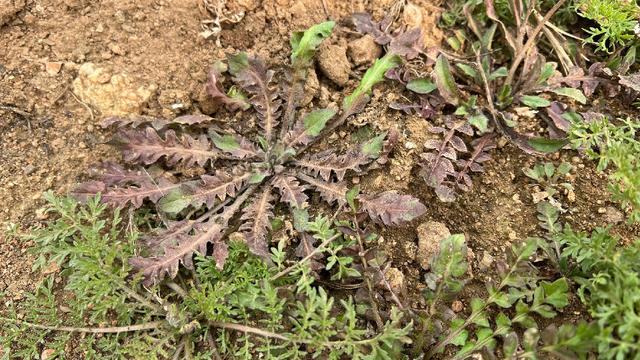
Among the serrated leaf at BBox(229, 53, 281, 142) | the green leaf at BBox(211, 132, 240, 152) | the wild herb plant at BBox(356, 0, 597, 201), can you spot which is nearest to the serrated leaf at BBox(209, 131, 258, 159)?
the green leaf at BBox(211, 132, 240, 152)

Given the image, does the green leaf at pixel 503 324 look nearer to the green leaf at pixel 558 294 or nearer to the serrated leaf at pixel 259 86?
the green leaf at pixel 558 294

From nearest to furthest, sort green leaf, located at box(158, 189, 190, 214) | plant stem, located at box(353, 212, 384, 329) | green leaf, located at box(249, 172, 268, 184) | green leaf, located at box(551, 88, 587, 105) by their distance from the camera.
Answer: plant stem, located at box(353, 212, 384, 329) → green leaf, located at box(158, 189, 190, 214) → green leaf, located at box(249, 172, 268, 184) → green leaf, located at box(551, 88, 587, 105)

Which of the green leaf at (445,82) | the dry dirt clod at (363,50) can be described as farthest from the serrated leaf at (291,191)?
the green leaf at (445,82)

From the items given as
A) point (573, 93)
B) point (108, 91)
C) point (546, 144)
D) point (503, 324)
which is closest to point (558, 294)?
point (503, 324)

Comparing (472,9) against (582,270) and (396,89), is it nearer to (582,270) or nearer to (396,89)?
(396,89)

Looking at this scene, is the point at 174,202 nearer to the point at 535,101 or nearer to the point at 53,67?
the point at 53,67

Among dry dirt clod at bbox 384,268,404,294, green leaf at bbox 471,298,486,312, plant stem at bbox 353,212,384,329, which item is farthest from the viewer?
dry dirt clod at bbox 384,268,404,294

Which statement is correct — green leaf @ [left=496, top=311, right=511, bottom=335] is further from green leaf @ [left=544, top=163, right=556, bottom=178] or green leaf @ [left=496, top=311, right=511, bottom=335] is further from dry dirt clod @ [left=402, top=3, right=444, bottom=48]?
dry dirt clod @ [left=402, top=3, right=444, bottom=48]

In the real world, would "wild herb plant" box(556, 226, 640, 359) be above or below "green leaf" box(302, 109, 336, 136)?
above
